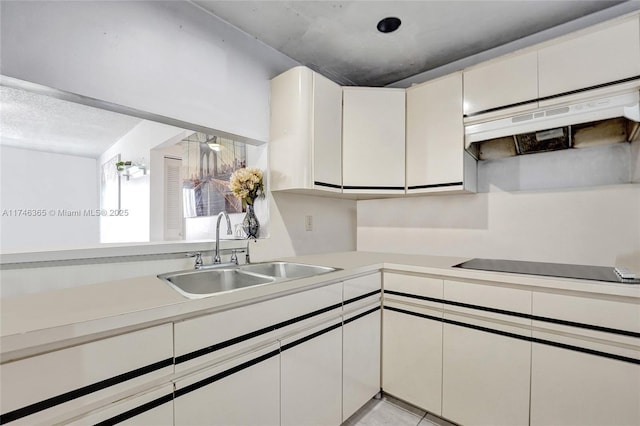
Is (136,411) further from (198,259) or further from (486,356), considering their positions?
(486,356)

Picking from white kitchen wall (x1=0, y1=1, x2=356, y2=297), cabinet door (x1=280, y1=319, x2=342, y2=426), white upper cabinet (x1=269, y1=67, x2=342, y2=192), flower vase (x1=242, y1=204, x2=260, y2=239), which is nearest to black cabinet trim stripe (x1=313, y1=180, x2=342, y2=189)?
white upper cabinet (x1=269, y1=67, x2=342, y2=192)

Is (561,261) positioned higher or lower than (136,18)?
lower

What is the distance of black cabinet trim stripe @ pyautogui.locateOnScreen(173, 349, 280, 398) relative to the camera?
2.97 feet

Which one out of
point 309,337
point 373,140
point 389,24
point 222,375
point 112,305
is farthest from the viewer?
point 373,140

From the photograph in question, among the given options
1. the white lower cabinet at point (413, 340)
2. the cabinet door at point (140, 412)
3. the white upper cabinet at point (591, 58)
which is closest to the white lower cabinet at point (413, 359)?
the white lower cabinet at point (413, 340)

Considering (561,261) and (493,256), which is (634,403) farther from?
(493,256)

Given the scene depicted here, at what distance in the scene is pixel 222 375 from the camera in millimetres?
1003

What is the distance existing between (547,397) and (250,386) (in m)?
1.29

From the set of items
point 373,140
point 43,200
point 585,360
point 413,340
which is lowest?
point 413,340

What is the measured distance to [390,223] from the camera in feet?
8.14

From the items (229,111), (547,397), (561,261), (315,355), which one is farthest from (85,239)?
(561,261)

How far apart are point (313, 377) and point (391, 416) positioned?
0.69 m

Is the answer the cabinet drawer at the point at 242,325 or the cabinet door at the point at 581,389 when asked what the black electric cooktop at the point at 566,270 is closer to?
the cabinet door at the point at 581,389

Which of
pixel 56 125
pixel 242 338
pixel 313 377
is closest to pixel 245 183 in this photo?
pixel 56 125
